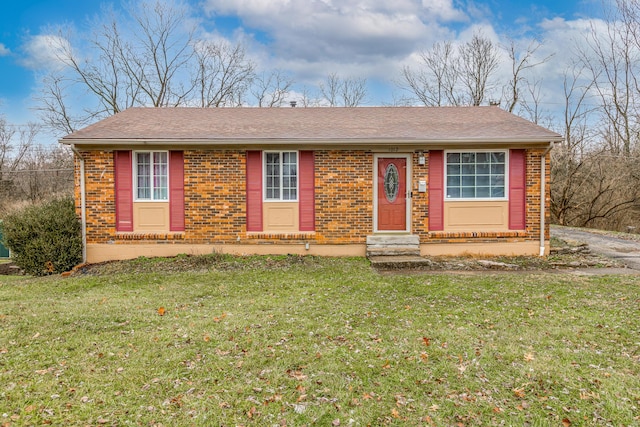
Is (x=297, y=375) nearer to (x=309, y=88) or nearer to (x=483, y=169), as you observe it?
(x=483, y=169)

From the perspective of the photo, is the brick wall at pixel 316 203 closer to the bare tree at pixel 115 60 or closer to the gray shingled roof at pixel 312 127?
the gray shingled roof at pixel 312 127

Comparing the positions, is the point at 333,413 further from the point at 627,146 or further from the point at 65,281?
the point at 627,146

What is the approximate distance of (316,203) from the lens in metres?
9.51

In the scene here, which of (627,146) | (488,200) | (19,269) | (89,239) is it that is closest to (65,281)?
(89,239)

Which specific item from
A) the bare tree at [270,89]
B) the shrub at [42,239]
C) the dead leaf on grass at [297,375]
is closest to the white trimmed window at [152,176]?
the shrub at [42,239]

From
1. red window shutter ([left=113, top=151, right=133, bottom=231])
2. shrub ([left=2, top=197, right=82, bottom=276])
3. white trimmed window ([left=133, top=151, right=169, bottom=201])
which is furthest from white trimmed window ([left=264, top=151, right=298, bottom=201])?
shrub ([left=2, top=197, right=82, bottom=276])

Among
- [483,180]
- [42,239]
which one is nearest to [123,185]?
[42,239]

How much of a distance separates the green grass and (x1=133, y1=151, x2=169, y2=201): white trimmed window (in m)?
3.23

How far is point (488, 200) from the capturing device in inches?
375

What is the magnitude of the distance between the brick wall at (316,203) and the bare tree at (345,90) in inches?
717

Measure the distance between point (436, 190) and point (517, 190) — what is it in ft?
6.28

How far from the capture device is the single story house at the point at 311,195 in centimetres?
941

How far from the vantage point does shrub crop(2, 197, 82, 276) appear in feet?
28.3

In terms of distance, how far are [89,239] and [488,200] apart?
9566 mm
